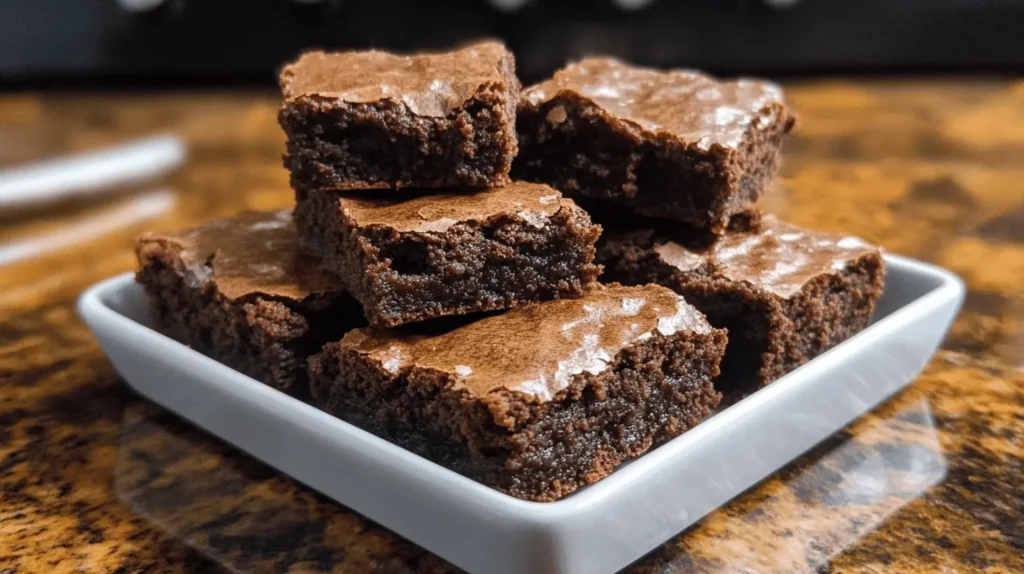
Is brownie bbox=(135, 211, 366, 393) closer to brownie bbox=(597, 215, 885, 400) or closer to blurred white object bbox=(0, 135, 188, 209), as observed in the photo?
brownie bbox=(597, 215, 885, 400)

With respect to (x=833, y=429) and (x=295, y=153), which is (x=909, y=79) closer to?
(x=833, y=429)

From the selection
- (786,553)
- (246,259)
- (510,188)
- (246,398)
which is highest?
(510,188)

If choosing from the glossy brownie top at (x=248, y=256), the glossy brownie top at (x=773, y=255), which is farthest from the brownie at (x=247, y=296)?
the glossy brownie top at (x=773, y=255)

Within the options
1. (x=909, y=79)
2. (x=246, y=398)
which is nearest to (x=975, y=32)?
(x=909, y=79)

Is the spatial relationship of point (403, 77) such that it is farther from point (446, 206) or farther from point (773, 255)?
point (773, 255)

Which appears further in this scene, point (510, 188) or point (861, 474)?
point (510, 188)

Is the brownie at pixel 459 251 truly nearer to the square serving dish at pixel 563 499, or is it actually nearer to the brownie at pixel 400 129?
the brownie at pixel 400 129

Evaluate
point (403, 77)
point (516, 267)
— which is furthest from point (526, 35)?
point (516, 267)

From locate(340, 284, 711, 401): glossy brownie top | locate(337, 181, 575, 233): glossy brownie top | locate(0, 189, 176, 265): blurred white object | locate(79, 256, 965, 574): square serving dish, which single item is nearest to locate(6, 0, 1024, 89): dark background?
locate(0, 189, 176, 265): blurred white object
